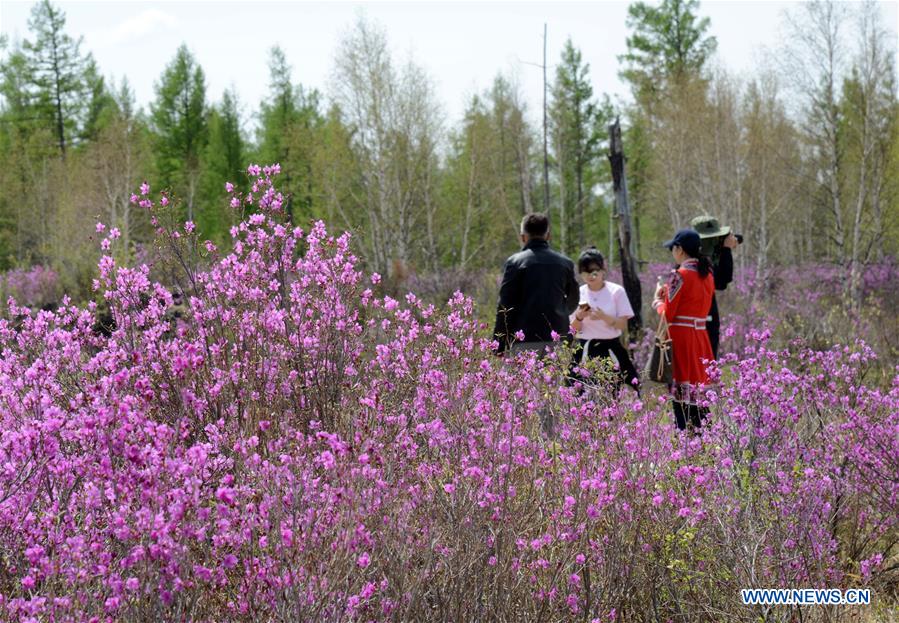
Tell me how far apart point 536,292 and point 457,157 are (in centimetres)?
A: 3126

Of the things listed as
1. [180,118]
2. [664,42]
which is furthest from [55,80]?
[664,42]

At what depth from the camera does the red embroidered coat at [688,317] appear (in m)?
5.58

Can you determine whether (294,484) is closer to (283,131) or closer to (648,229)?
(283,131)

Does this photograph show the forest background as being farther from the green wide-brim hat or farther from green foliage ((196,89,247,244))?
the green wide-brim hat

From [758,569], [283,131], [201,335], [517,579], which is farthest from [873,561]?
[283,131]

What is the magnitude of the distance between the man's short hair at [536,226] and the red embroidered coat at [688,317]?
0.98 metres

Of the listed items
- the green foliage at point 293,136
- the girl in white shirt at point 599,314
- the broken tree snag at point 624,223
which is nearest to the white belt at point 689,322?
the girl in white shirt at point 599,314

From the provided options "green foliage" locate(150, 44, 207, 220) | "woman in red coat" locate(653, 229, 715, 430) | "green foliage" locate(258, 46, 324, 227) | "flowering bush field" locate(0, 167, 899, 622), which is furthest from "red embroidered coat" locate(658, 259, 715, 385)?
"green foliage" locate(150, 44, 207, 220)

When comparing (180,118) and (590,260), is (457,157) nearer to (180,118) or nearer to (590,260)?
(180,118)

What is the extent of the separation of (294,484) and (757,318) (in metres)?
9.93

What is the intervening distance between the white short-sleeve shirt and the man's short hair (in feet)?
2.60

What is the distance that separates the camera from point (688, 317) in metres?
5.64

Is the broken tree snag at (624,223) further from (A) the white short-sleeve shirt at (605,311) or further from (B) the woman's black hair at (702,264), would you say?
(B) the woman's black hair at (702,264)

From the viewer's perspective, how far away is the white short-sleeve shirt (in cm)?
639
